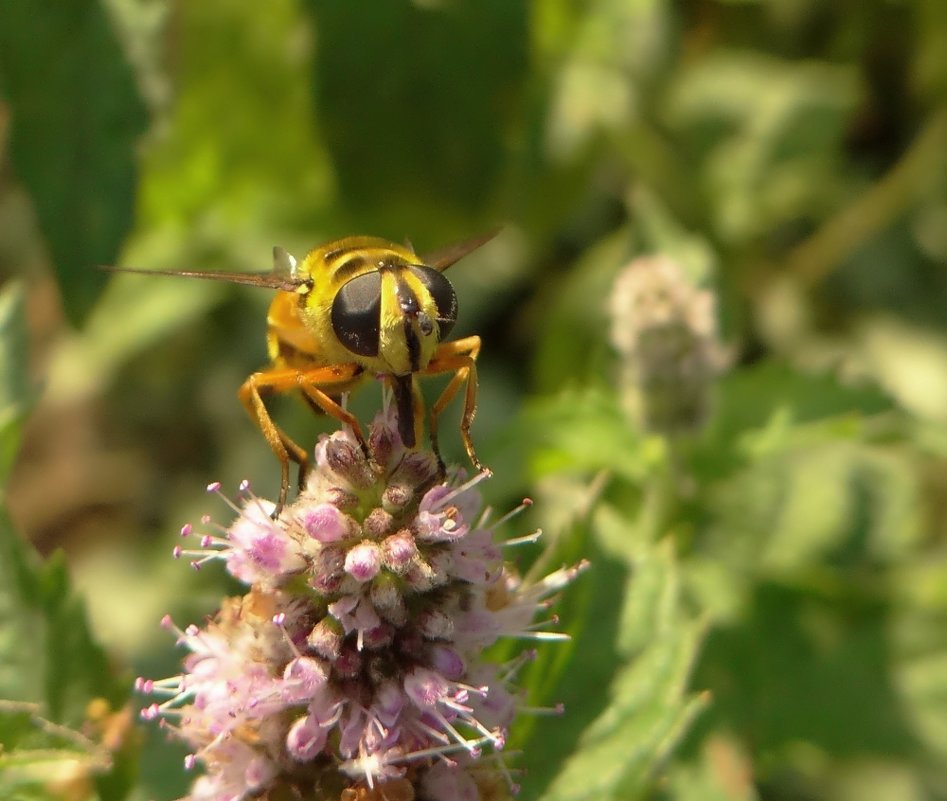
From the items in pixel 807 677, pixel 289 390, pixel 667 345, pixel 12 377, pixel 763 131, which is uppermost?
pixel 763 131

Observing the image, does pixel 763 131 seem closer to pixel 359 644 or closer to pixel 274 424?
pixel 274 424

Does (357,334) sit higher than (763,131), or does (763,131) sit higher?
(763,131)

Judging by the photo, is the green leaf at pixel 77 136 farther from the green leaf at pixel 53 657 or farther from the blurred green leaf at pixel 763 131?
the blurred green leaf at pixel 763 131

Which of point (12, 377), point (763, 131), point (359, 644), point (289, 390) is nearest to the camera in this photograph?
point (359, 644)

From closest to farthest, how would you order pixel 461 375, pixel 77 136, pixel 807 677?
pixel 461 375 < pixel 77 136 < pixel 807 677

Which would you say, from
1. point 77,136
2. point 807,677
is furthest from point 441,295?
point 807,677

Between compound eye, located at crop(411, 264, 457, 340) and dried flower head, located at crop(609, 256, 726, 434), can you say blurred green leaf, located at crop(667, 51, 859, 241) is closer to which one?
dried flower head, located at crop(609, 256, 726, 434)

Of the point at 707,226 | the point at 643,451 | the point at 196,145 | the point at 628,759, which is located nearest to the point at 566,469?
the point at 643,451

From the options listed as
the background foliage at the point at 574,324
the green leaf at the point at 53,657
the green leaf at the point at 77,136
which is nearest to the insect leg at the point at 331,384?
the background foliage at the point at 574,324
